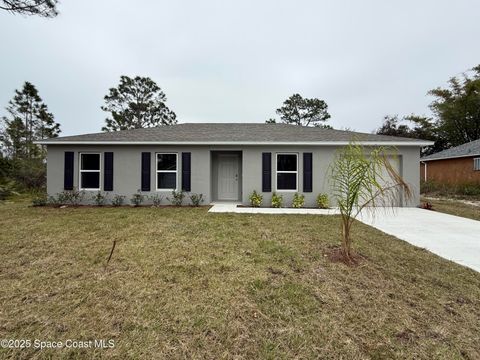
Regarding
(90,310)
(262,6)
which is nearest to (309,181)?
(90,310)

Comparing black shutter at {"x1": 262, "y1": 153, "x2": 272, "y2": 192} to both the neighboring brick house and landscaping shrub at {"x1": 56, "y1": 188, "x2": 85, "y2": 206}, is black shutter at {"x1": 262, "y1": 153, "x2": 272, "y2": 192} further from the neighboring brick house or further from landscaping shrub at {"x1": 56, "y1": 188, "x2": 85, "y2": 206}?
the neighboring brick house

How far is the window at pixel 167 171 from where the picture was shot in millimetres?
9336

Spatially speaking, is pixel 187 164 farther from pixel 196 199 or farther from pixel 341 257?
pixel 341 257

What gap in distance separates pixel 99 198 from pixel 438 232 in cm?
1121

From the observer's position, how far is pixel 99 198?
9.01 m

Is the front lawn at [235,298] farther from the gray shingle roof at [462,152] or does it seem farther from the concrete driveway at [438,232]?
the gray shingle roof at [462,152]

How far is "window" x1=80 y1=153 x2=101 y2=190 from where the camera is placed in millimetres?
9336

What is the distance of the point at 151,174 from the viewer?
A: 926 centimetres

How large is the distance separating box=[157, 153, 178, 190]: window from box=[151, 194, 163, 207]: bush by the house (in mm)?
348

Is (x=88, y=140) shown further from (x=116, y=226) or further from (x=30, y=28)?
(x=30, y=28)

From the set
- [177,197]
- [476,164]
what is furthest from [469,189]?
[177,197]

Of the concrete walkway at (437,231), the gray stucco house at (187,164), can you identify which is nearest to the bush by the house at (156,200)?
the gray stucco house at (187,164)

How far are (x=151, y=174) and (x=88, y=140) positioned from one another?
286 centimetres

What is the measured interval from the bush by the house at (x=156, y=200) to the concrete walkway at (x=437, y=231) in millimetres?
2825
